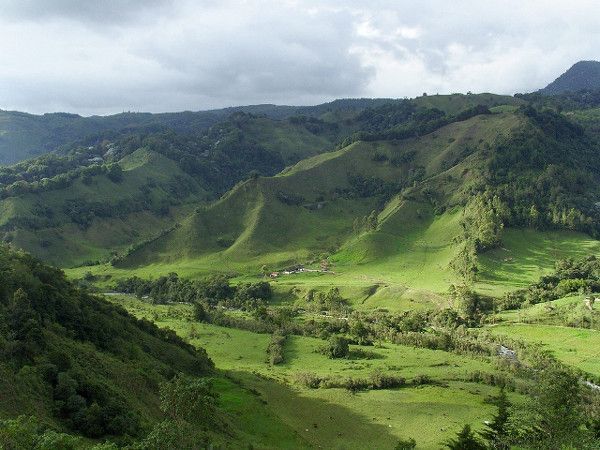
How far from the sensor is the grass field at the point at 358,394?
77750 mm

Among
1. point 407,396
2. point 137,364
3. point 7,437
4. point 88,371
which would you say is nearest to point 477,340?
point 407,396

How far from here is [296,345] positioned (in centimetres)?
12569

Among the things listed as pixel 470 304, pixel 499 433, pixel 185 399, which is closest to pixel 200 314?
pixel 470 304

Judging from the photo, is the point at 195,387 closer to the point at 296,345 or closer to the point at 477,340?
the point at 296,345

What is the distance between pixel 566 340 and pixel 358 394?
2329 inches

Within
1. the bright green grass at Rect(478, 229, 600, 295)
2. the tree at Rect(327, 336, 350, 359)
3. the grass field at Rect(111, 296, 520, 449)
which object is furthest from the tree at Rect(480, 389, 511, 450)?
the bright green grass at Rect(478, 229, 600, 295)

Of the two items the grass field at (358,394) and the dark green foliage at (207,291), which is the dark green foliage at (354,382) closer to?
the grass field at (358,394)

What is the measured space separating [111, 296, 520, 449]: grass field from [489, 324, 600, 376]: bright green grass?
751 inches

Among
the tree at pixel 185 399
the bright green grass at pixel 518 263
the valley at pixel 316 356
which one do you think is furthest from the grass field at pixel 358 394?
the bright green grass at pixel 518 263

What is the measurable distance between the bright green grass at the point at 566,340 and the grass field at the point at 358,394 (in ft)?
62.6

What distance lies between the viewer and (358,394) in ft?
307

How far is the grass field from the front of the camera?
255 feet

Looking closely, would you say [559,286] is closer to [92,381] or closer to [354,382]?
[354,382]

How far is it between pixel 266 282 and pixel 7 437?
153053 millimetres
